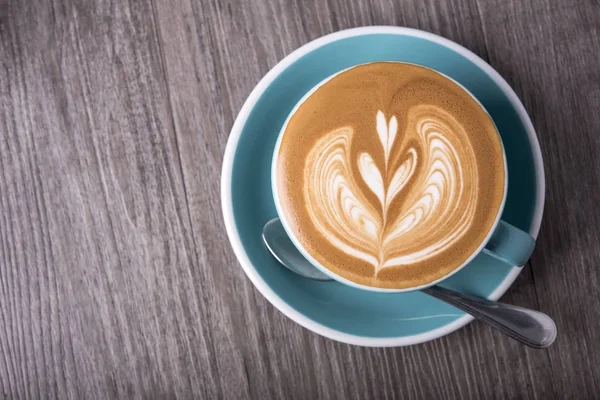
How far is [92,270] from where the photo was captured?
91cm

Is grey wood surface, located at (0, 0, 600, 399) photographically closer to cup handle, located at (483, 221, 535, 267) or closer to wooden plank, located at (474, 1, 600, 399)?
wooden plank, located at (474, 1, 600, 399)

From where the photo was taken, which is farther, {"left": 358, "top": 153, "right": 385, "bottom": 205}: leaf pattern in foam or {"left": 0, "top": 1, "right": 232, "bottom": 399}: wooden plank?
{"left": 0, "top": 1, "right": 232, "bottom": 399}: wooden plank

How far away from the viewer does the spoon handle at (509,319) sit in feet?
2.47

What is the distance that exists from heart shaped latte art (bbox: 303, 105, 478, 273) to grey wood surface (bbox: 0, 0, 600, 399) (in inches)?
9.8

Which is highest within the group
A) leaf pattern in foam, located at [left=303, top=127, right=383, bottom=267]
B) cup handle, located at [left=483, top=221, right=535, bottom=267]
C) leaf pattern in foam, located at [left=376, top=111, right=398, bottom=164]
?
leaf pattern in foam, located at [left=376, top=111, right=398, bottom=164]

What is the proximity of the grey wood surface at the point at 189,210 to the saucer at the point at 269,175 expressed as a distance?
0.11 metres

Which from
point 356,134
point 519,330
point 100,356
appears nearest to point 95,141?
point 100,356

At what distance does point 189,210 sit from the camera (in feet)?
2.94

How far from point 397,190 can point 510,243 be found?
0.16 m

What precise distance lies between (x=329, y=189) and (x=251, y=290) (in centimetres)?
27

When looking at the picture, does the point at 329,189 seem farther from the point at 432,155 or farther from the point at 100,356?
the point at 100,356

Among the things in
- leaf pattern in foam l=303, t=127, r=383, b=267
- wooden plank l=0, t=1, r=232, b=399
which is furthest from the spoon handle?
wooden plank l=0, t=1, r=232, b=399

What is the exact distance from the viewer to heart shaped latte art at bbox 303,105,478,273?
2.28 feet

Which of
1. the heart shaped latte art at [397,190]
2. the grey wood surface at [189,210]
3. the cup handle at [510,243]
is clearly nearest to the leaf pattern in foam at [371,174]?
the heart shaped latte art at [397,190]
